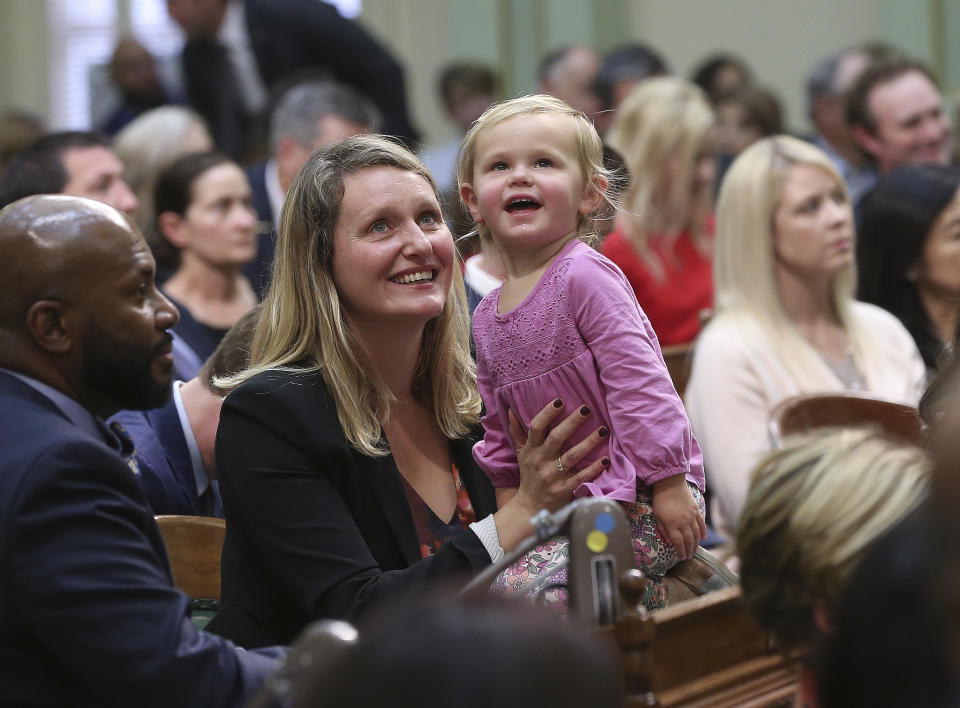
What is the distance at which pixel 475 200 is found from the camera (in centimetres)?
260

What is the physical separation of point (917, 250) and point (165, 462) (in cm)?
270

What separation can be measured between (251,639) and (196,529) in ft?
1.31

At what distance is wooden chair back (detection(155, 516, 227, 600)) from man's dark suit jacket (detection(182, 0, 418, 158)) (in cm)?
408

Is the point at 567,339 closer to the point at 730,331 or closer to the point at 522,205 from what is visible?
Result: the point at 522,205

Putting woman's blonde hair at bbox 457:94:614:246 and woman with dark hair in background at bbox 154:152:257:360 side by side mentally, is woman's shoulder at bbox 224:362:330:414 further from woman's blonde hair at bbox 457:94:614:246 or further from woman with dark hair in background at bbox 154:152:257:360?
woman with dark hair in background at bbox 154:152:257:360

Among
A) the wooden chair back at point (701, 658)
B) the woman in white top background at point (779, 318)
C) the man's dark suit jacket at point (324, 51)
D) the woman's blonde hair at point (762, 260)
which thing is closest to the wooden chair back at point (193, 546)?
the wooden chair back at point (701, 658)

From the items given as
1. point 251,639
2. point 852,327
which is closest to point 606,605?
point 251,639

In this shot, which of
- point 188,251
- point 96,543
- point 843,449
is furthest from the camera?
point 188,251

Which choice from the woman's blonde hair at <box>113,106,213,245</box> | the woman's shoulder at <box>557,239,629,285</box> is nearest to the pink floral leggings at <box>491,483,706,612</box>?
the woman's shoulder at <box>557,239,629,285</box>

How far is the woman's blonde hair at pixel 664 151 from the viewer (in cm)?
488

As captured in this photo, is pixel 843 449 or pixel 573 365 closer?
pixel 843 449

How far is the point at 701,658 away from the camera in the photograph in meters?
1.97

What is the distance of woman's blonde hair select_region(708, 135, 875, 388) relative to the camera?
408 centimetres

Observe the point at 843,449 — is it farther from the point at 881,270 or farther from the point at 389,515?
the point at 881,270
